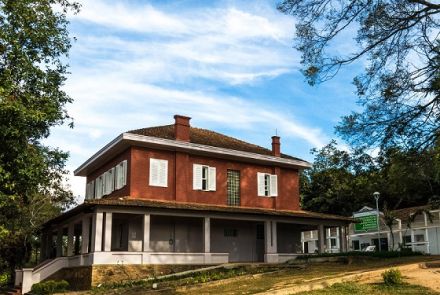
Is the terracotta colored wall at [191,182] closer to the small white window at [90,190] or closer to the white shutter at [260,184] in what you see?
the white shutter at [260,184]

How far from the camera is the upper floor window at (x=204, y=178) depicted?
28.2 meters

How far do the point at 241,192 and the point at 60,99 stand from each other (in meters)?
14.5

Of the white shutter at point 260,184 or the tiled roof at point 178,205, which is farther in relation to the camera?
the white shutter at point 260,184

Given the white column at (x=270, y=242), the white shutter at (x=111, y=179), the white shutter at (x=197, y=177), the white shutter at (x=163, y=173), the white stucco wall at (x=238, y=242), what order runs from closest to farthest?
the white shutter at (x=163, y=173)
the white column at (x=270, y=242)
the white shutter at (x=197, y=177)
the white shutter at (x=111, y=179)
the white stucco wall at (x=238, y=242)

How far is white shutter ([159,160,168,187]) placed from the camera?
27.0m

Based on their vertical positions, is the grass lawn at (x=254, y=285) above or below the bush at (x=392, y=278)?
below

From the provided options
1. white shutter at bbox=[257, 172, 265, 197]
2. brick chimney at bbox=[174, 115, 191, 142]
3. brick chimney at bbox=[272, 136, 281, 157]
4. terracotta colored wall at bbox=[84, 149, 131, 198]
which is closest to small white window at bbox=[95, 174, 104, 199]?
terracotta colored wall at bbox=[84, 149, 131, 198]

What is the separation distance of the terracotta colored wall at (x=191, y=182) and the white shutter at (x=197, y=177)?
18 cm

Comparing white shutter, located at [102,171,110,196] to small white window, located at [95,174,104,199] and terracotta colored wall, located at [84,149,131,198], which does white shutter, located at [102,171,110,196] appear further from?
small white window, located at [95,174,104,199]

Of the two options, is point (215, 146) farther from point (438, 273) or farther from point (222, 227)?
point (438, 273)

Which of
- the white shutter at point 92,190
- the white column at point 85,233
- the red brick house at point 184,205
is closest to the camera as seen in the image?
the red brick house at point 184,205

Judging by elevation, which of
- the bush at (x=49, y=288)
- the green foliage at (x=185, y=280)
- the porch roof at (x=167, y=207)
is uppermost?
the porch roof at (x=167, y=207)

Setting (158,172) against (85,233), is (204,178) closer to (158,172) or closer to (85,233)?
(158,172)

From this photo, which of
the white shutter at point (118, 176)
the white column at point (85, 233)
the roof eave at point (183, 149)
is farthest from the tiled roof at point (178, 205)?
the roof eave at point (183, 149)
